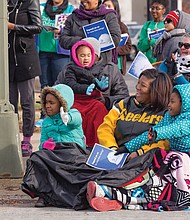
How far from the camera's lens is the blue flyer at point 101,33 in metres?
9.12

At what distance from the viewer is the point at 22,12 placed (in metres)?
8.77

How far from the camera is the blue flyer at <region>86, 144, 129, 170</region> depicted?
271 inches

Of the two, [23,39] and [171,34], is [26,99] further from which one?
[171,34]

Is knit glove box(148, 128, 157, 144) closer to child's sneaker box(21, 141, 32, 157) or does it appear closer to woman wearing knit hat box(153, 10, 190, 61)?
woman wearing knit hat box(153, 10, 190, 61)

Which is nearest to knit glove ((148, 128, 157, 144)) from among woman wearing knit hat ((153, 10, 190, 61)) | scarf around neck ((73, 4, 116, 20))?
woman wearing knit hat ((153, 10, 190, 61))

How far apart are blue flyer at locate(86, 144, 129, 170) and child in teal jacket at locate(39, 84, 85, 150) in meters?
0.41

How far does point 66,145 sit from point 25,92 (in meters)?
2.03

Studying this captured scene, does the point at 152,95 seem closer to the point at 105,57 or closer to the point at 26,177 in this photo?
the point at 26,177

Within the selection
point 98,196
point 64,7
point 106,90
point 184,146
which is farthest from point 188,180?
point 64,7

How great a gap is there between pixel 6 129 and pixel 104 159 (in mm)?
1387

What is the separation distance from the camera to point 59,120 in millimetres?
7359

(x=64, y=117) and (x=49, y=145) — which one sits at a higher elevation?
(x=64, y=117)

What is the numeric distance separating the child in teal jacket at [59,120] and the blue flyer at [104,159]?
41 cm

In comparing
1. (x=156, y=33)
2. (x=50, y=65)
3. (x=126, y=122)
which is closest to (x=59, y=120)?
(x=126, y=122)
